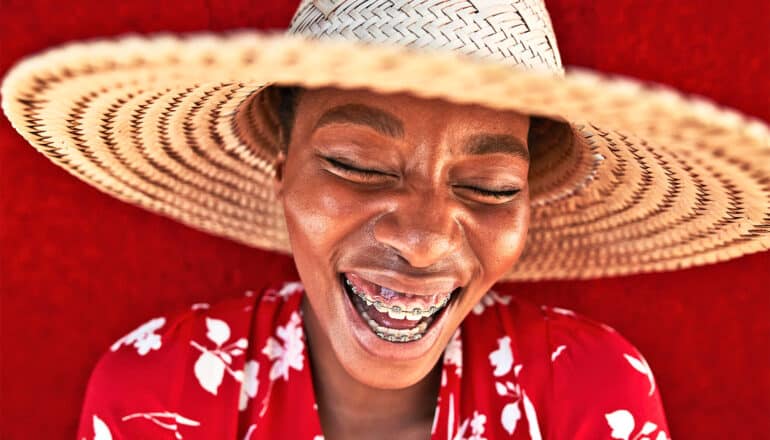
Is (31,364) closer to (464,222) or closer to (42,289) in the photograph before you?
(42,289)

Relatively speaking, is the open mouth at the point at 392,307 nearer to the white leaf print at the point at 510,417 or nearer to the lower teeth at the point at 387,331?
the lower teeth at the point at 387,331

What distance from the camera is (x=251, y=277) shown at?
1.89 m

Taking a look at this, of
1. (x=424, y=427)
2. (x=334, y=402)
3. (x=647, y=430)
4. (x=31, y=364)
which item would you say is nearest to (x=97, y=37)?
(x=31, y=364)

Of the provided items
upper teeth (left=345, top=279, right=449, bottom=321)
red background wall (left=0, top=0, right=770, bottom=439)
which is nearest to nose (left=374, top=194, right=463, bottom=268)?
upper teeth (left=345, top=279, right=449, bottom=321)

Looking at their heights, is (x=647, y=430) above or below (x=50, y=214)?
below

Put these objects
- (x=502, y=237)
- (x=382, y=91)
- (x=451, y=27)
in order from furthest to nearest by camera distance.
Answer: (x=502, y=237) < (x=451, y=27) < (x=382, y=91)

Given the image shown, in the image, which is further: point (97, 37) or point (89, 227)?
point (89, 227)

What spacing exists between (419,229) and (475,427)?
45 cm

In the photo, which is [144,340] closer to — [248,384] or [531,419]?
[248,384]

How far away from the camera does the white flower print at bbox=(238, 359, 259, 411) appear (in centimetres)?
136

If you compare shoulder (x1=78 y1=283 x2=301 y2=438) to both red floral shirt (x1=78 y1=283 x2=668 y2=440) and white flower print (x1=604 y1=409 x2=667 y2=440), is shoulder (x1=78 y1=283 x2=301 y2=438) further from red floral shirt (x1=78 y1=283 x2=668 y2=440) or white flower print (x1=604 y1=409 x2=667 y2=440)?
white flower print (x1=604 y1=409 x2=667 y2=440)

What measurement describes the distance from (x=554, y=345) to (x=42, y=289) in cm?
111

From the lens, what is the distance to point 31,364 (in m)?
1.84

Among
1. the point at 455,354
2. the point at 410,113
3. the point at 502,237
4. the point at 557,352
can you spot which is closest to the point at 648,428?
the point at 557,352
